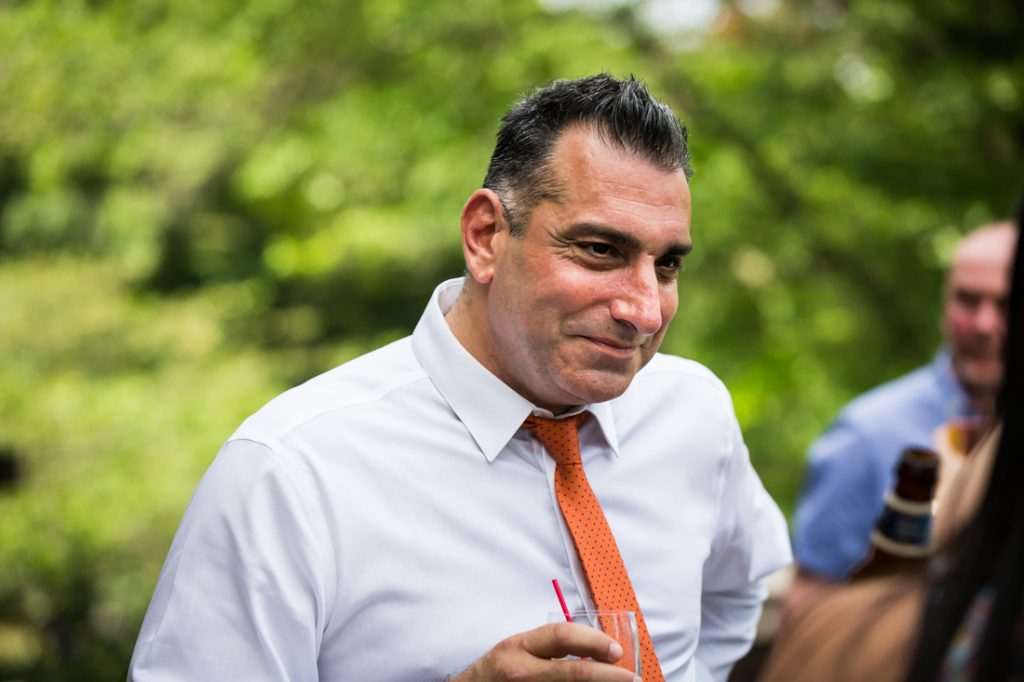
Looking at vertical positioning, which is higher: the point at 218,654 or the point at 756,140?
the point at 756,140

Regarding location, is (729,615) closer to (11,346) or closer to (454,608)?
(454,608)

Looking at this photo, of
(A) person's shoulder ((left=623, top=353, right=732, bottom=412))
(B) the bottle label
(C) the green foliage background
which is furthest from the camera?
(C) the green foliage background

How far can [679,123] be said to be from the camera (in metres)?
2.49

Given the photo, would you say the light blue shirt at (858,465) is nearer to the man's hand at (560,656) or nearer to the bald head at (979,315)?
the bald head at (979,315)

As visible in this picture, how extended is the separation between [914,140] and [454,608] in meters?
4.64

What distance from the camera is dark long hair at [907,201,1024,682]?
44.9 inches

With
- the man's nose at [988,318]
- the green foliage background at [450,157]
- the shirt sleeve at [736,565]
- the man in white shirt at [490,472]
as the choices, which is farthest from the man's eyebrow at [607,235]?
the green foliage background at [450,157]

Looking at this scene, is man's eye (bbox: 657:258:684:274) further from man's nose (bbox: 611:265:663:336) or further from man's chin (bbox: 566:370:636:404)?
man's chin (bbox: 566:370:636:404)

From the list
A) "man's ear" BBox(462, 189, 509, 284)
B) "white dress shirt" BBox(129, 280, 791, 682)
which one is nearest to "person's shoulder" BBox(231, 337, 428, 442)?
"white dress shirt" BBox(129, 280, 791, 682)

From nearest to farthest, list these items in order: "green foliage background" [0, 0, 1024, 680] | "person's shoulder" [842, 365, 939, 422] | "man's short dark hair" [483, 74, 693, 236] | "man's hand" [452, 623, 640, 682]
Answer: "man's hand" [452, 623, 640, 682], "man's short dark hair" [483, 74, 693, 236], "person's shoulder" [842, 365, 939, 422], "green foliage background" [0, 0, 1024, 680]

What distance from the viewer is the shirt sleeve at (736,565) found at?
9.17ft

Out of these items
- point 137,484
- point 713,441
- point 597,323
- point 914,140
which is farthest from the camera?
point 137,484

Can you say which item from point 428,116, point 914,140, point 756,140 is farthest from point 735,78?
point 428,116

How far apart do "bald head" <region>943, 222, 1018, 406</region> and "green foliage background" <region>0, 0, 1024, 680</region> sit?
2023 mm
